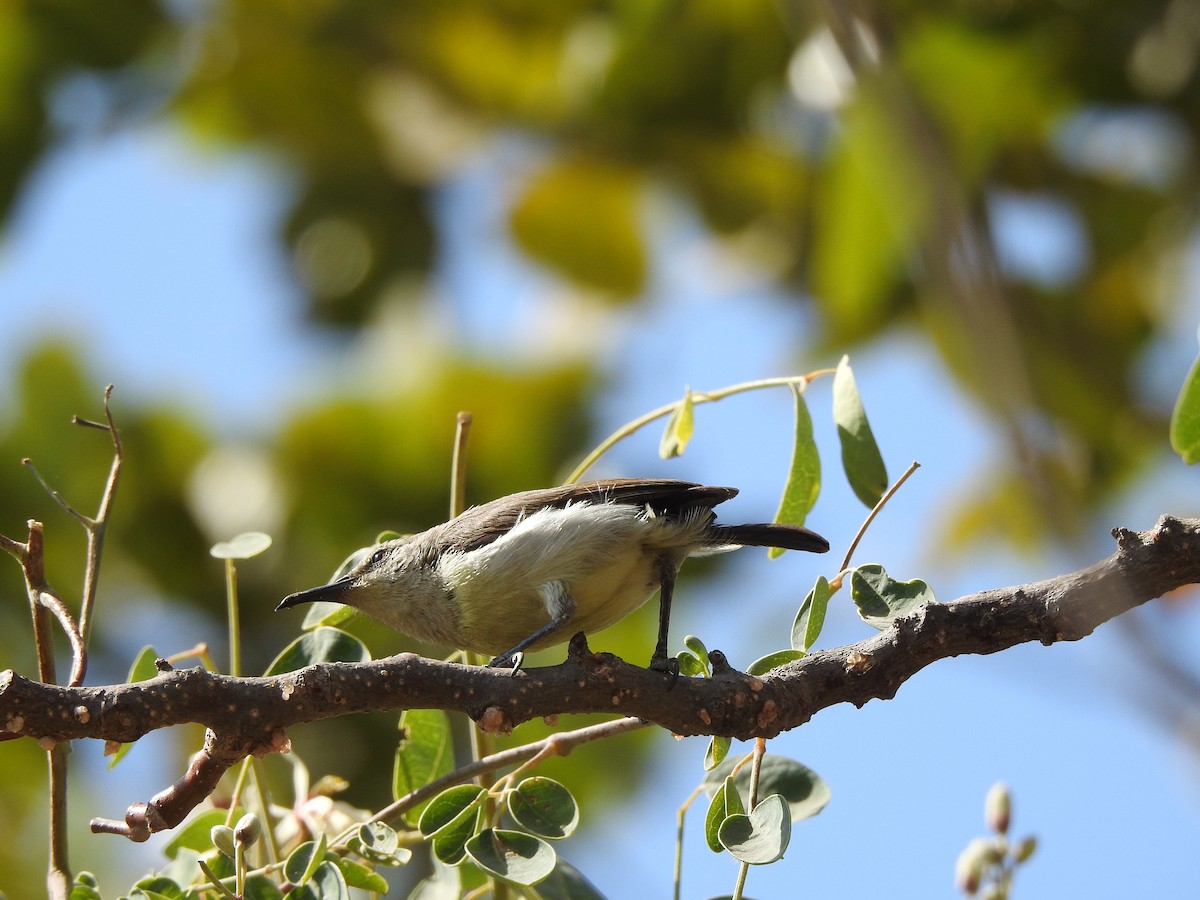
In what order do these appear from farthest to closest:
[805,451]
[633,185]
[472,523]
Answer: [633,185], [472,523], [805,451]

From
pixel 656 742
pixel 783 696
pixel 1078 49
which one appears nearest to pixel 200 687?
pixel 783 696

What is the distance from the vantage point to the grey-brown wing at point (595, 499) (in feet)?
10.7

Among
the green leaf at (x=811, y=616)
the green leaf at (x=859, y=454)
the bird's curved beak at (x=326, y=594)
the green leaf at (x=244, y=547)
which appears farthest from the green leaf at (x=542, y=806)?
the bird's curved beak at (x=326, y=594)

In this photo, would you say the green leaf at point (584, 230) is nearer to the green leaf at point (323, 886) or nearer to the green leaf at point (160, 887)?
the green leaf at point (160, 887)

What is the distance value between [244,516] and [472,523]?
5986 mm

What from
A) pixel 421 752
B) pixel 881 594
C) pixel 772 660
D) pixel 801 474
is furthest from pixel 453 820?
pixel 801 474

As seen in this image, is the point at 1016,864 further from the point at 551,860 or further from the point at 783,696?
the point at 551,860

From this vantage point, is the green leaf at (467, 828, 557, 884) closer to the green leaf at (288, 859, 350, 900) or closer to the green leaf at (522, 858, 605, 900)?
the green leaf at (522, 858, 605, 900)

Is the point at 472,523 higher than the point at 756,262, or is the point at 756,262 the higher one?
the point at 756,262

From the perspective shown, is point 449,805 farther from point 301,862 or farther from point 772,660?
point 772,660

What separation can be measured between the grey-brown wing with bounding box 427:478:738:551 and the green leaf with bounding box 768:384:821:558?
1.59ft

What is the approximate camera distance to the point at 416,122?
1107cm

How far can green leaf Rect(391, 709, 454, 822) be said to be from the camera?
2711 mm

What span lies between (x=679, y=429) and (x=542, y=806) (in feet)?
2.94
